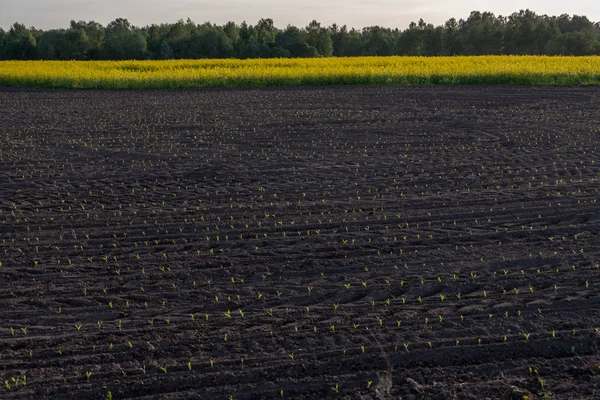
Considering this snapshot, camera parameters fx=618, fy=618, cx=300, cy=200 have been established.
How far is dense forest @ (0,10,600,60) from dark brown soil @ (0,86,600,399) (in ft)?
130

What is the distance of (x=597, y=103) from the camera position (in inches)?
790

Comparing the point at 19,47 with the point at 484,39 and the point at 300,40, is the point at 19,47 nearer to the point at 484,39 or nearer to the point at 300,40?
the point at 300,40

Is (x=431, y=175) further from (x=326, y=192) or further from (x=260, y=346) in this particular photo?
(x=260, y=346)

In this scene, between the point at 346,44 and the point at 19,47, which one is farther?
the point at 346,44

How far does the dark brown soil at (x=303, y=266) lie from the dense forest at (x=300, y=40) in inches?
1561

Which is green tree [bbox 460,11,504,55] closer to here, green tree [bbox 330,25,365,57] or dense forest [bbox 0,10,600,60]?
dense forest [bbox 0,10,600,60]

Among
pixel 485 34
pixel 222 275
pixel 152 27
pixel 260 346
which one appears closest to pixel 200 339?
pixel 260 346

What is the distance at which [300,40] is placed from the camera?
2044 inches

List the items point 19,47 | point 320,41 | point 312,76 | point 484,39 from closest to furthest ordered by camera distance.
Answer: point 312,76 < point 19,47 < point 320,41 < point 484,39

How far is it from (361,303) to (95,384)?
2688 millimetres

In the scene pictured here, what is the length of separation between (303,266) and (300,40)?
153 feet

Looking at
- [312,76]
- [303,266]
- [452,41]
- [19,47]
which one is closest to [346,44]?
[452,41]

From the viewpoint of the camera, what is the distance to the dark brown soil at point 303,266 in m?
5.23

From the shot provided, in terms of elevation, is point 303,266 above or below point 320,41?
below
